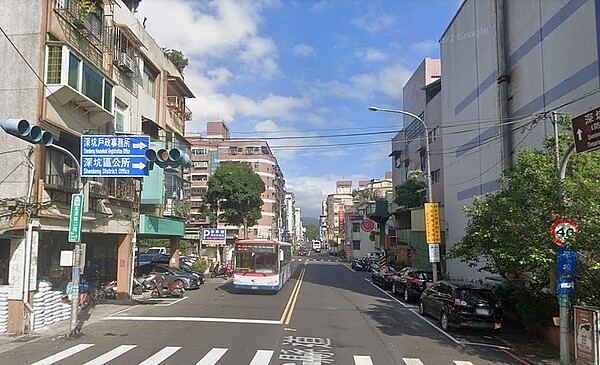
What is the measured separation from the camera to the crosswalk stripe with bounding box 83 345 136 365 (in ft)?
35.0

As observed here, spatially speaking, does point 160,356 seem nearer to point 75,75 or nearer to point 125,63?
point 75,75

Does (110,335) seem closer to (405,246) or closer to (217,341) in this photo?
(217,341)

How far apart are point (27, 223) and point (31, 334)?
317cm

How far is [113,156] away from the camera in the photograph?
1588 cm

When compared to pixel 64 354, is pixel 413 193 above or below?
above

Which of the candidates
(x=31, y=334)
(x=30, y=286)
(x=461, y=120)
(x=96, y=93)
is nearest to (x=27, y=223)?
(x=30, y=286)

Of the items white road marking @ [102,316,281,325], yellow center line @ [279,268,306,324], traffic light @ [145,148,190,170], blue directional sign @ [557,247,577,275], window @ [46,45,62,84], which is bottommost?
yellow center line @ [279,268,306,324]

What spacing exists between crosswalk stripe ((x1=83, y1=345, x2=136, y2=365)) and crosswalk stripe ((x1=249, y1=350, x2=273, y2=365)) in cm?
305

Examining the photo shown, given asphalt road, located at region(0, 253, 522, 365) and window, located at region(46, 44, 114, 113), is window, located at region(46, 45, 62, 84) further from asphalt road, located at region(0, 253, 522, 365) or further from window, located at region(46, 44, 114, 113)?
asphalt road, located at region(0, 253, 522, 365)

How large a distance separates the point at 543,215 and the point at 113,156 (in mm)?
12284

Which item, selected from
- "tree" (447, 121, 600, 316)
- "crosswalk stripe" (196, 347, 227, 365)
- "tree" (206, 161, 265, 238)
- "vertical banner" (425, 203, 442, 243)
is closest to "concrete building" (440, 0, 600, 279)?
"tree" (447, 121, 600, 316)

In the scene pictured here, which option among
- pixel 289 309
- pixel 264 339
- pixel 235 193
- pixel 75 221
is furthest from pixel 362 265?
pixel 75 221

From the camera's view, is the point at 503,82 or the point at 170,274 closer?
the point at 503,82

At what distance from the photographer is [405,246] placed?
50531 millimetres
